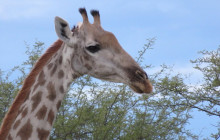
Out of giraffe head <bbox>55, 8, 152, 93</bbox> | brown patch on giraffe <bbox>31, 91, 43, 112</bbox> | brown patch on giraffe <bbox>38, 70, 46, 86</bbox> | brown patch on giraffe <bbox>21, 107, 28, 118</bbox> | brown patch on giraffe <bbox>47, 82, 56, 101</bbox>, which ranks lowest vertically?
brown patch on giraffe <bbox>21, 107, 28, 118</bbox>

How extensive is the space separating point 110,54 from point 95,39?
27 centimetres

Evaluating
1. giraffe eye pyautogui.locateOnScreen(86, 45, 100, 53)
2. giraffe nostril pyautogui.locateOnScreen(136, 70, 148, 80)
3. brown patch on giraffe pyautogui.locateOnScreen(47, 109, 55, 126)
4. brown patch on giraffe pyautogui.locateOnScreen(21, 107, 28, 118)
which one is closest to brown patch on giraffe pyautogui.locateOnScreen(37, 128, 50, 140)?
brown patch on giraffe pyautogui.locateOnScreen(47, 109, 55, 126)

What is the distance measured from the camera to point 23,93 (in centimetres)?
430

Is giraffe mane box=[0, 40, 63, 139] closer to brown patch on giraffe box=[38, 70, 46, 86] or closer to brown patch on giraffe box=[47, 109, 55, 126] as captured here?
brown patch on giraffe box=[38, 70, 46, 86]

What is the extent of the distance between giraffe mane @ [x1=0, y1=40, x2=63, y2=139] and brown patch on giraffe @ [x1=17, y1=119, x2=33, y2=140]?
17cm

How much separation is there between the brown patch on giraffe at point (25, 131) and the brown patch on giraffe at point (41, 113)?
132 millimetres

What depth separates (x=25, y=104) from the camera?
13.9 ft

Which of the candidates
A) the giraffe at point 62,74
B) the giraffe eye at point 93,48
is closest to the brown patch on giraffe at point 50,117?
the giraffe at point 62,74

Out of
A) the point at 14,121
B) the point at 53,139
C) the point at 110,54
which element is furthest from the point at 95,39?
the point at 53,139

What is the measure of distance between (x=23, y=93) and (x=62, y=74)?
510 mm

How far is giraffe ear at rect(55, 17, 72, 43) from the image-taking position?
14.4 feet

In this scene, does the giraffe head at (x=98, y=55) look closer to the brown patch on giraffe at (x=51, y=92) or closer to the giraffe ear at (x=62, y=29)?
the giraffe ear at (x=62, y=29)

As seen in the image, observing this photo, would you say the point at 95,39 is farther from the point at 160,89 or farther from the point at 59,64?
the point at 160,89

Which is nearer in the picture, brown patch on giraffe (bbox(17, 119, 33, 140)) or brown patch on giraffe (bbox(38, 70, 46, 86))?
brown patch on giraffe (bbox(17, 119, 33, 140))
